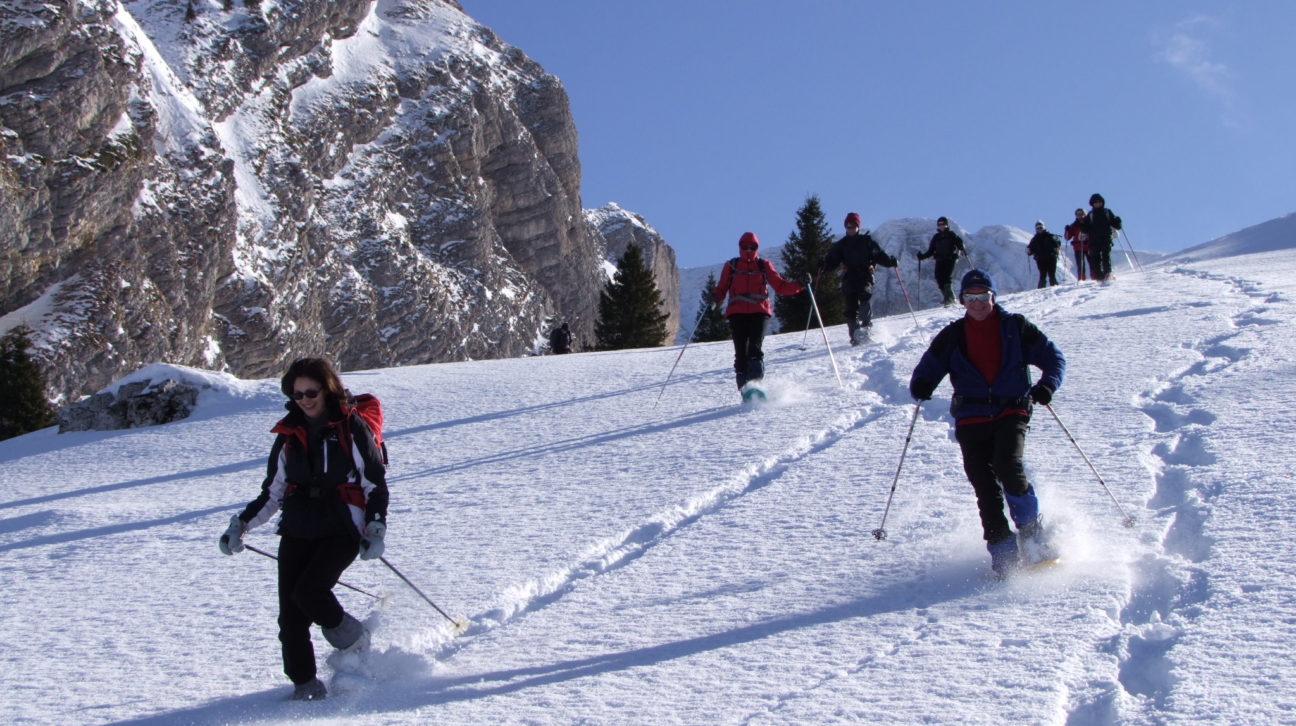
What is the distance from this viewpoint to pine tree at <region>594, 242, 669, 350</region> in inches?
1882

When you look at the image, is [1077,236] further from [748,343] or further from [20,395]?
[20,395]

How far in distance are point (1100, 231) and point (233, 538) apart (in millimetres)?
21519

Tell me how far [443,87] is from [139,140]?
117 ft

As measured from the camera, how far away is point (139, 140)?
6278 centimetres

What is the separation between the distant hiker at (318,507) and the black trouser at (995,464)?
9.77 feet

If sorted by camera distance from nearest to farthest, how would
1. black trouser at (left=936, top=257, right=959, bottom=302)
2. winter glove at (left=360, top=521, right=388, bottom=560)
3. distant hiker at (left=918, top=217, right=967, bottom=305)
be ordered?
winter glove at (left=360, top=521, right=388, bottom=560)
distant hiker at (left=918, top=217, right=967, bottom=305)
black trouser at (left=936, top=257, right=959, bottom=302)

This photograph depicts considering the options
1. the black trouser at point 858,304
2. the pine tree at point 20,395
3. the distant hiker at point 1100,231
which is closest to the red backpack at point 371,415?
the black trouser at point 858,304

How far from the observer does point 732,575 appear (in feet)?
19.2

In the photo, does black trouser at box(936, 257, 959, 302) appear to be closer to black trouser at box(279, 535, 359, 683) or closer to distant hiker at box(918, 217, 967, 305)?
distant hiker at box(918, 217, 967, 305)

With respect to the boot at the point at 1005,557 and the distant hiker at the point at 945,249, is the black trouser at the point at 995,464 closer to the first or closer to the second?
the boot at the point at 1005,557

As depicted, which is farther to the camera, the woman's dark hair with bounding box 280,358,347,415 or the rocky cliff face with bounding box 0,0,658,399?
the rocky cliff face with bounding box 0,0,658,399

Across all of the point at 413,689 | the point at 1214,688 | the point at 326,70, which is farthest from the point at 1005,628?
the point at 326,70

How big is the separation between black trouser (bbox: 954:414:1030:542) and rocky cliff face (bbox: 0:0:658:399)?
185 ft

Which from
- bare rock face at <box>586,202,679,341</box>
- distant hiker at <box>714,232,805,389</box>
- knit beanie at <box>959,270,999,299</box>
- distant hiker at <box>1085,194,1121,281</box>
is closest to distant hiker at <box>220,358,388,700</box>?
knit beanie at <box>959,270,999,299</box>
